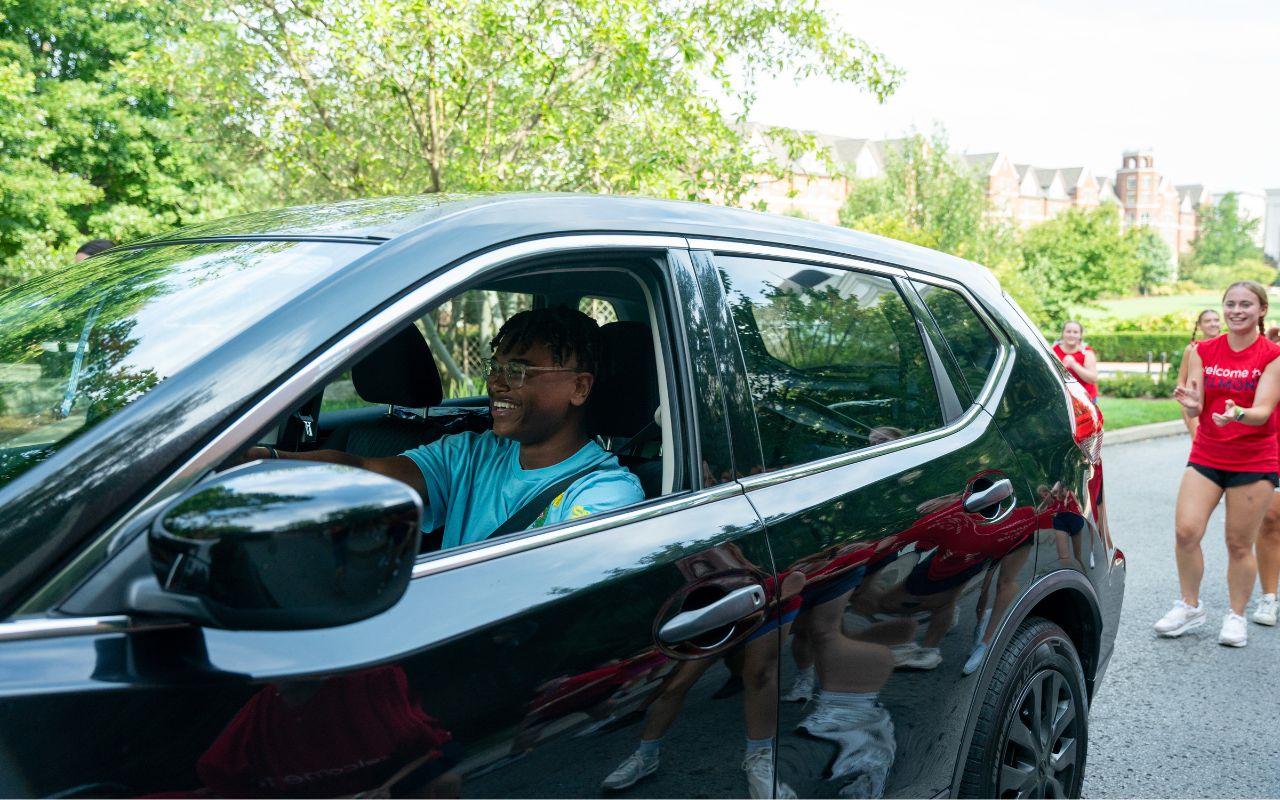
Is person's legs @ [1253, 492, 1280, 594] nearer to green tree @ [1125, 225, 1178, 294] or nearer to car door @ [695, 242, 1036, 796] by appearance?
car door @ [695, 242, 1036, 796]

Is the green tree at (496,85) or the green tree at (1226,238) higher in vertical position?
the green tree at (496,85)

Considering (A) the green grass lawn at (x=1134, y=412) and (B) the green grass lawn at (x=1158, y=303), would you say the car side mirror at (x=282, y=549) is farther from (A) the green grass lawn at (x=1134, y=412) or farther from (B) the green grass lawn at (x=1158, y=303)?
(B) the green grass lawn at (x=1158, y=303)

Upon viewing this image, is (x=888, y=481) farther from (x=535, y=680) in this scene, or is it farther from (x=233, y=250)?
(x=233, y=250)

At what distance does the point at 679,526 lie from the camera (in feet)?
6.54

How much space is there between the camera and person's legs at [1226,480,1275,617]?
5980 millimetres

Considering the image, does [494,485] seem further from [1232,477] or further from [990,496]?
[1232,477]

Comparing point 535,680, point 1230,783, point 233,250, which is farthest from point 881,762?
point 1230,783

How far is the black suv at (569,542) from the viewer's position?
1.35 meters

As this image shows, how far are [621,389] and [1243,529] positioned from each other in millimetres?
4603

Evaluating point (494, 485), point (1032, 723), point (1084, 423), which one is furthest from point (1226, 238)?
point (494, 485)

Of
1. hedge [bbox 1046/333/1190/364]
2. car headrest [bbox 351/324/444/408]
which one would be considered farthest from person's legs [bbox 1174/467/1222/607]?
hedge [bbox 1046/333/1190/364]

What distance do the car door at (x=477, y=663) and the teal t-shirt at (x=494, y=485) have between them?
188 mm

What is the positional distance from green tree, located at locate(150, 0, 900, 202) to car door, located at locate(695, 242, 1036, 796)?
7.78 m

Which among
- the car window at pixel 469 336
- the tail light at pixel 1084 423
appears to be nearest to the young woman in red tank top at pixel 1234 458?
the tail light at pixel 1084 423
